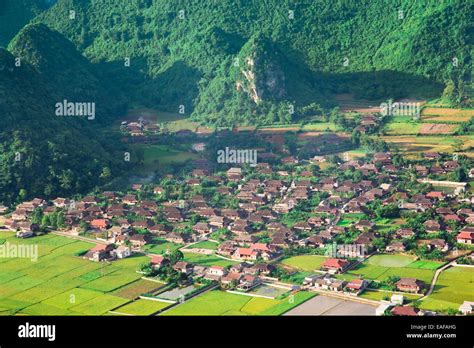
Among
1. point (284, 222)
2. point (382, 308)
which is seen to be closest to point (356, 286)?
point (382, 308)

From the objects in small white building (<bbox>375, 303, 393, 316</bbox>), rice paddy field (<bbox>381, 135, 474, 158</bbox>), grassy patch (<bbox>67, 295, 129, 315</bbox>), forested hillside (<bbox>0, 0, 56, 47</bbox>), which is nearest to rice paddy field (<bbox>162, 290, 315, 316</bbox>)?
grassy patch (<bbox>67, 295, 129, 315</bbox>)

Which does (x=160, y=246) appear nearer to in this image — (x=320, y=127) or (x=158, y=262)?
(x=158, y=262)

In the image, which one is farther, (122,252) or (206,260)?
(122,252)

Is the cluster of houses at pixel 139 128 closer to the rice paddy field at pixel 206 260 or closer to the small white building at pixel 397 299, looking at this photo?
the rice paddy field at pixel 206 260

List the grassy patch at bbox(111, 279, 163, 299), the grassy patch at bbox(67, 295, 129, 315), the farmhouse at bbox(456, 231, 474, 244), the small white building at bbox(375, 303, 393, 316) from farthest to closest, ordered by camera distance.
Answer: the farmhouse at bbox(456, 231, 474, 244) → the grassy patch at bbox(111, 279, 163, 299) → the grassy patch at bbox(67, 295, 129, 315) → the small white building at bbox(375, 303, 393, 316)

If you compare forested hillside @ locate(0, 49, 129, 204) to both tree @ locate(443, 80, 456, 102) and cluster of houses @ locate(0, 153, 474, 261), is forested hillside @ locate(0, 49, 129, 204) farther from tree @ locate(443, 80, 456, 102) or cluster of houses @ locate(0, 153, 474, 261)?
tree @ locate(443, 80, 456, 102)

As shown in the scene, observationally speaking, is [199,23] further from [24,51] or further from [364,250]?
[364,250]

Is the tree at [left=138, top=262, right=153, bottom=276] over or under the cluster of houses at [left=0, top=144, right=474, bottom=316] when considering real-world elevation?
under
